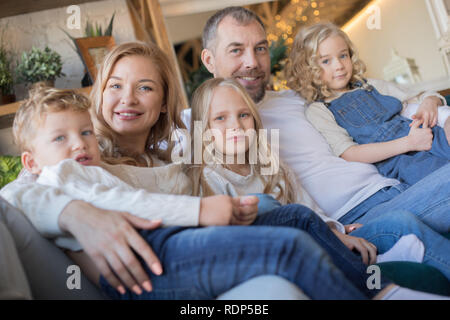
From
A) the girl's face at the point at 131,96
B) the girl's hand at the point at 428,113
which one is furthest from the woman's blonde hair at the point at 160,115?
the girl's hand at the point at 428,113

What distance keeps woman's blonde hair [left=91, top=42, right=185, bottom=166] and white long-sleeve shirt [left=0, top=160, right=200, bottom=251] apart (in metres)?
0.24

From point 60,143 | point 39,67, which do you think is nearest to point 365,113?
point 60,143

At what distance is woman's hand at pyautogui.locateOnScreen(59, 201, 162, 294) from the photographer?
63 centimetres

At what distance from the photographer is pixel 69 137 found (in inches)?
32.7

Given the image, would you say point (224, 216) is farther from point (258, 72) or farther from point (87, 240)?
point (258, 72)

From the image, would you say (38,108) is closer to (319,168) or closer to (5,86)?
(319,168)

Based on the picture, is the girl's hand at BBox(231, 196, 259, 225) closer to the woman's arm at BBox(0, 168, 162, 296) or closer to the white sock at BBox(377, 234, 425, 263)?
the woman's arm at BBox(0, 168, 162, 296)

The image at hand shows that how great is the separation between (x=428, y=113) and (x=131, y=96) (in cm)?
103

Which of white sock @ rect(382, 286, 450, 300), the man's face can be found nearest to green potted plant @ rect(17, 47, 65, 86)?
the man's face

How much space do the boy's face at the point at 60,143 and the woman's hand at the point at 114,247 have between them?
201 millimetres

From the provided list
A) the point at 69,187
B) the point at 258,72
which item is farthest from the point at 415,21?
the point at 69,187

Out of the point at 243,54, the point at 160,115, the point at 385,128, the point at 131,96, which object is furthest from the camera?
the point at 243,54

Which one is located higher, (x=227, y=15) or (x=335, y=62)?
(x=227, y=15)

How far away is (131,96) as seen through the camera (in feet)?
3.61
